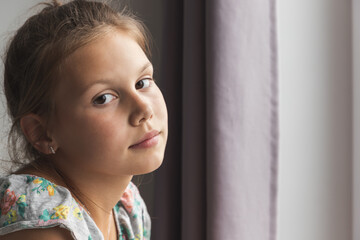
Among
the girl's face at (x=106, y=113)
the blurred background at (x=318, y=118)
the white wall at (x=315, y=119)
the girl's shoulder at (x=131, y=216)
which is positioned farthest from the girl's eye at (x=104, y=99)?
the white wall at (x=315, y=119)

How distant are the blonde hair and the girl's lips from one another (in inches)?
6.4

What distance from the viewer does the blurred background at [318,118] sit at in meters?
1.53

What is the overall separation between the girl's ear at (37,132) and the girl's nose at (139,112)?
0.16 m

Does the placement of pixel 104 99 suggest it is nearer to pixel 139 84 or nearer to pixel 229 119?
pixel 139 84

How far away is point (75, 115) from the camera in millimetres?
856

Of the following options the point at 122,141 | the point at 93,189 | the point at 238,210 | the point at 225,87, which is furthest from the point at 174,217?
the point at 122,141

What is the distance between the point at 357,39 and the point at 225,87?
1.62 feet

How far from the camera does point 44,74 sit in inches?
34.3

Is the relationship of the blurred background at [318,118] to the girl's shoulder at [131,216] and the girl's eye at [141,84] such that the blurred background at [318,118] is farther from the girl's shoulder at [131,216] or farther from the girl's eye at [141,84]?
the girl's eye at [141,84]

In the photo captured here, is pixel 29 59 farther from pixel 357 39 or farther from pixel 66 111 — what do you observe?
pixel 357 39

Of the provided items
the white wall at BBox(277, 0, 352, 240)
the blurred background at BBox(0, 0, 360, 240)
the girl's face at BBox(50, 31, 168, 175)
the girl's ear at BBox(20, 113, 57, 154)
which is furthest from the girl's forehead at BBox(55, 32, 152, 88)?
the white wall at BBox(277, 0, 352, 240)

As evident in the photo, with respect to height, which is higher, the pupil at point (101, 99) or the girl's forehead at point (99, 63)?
the girl's forehead at point (99, 63)

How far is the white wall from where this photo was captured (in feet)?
5.03

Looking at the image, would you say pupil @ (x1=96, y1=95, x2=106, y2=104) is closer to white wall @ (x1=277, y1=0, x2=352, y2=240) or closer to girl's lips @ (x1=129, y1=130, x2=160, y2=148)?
girl's lips @ (x1=129, y1=130, x2=160, y2=148)
